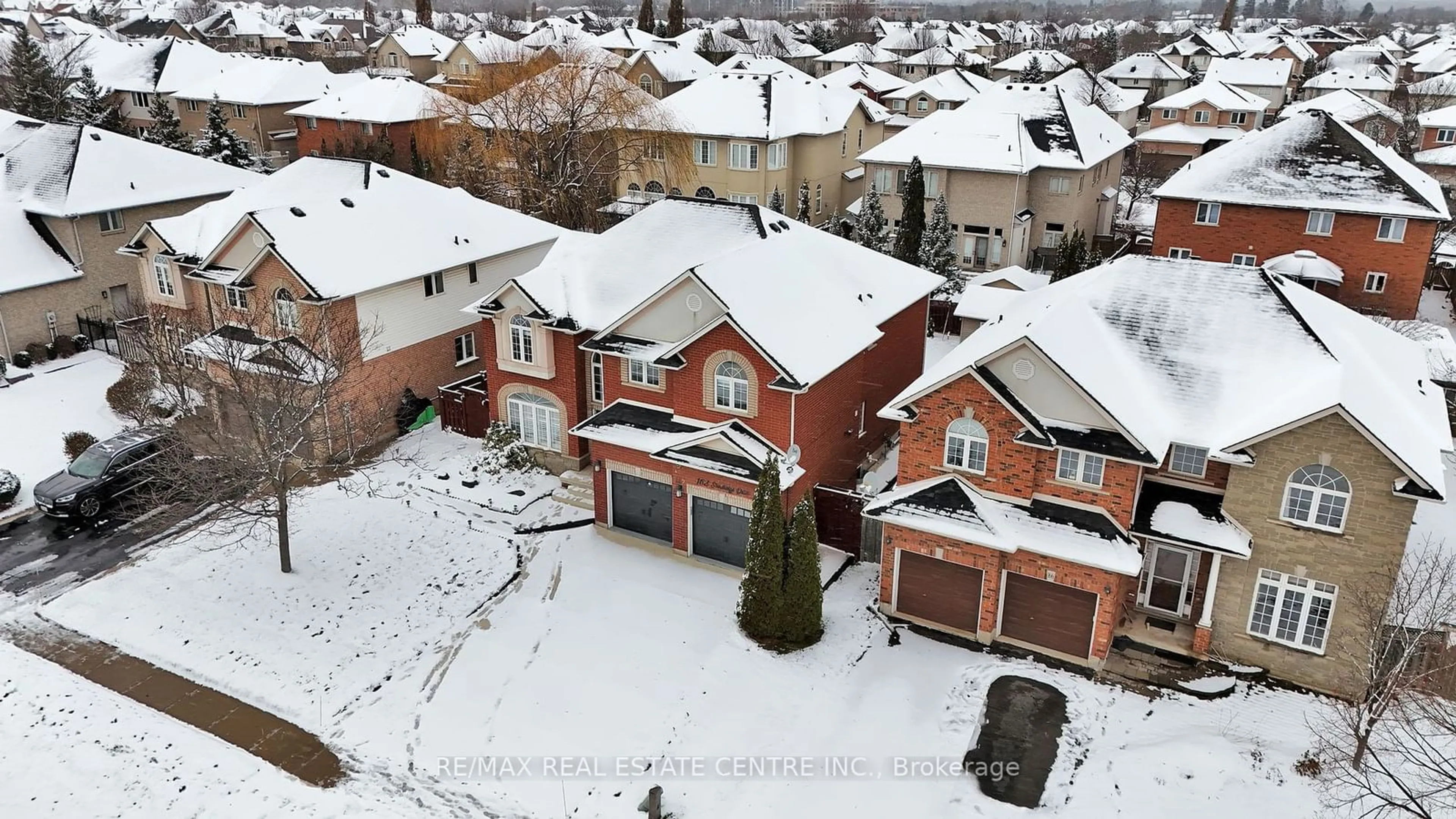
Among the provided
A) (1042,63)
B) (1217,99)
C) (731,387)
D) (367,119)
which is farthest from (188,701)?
(1042,63)

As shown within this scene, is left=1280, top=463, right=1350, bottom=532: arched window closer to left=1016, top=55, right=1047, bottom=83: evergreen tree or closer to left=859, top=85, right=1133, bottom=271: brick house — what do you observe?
left=859, top=85, right=1133, bottom=271: brick house

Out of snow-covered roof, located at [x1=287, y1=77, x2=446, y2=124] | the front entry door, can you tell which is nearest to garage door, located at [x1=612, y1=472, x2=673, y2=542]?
the front entry door

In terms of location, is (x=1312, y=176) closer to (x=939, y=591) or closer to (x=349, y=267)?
(x=939, y=591)

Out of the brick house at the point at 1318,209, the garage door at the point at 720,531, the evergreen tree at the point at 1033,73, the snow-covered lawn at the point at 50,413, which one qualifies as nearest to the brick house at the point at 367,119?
the snow-covered lawn at the point at 50,413

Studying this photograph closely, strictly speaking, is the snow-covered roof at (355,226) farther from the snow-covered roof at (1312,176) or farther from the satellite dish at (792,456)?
the snow-covered roof at (1312,176)

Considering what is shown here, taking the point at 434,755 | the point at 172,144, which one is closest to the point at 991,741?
the point at 434,755

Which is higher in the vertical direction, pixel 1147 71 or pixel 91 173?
pixel 1147 71

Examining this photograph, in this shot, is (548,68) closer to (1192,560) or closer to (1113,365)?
(1113,365)
